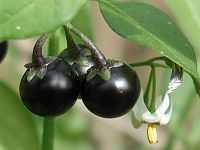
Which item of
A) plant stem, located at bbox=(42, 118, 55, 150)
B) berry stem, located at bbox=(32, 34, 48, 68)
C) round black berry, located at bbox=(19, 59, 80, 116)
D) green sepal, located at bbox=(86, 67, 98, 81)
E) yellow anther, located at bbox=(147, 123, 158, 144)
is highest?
berry stem, located at bbox=(32, 34, 48, 68)

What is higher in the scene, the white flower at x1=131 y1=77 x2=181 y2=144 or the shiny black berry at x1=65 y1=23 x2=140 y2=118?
the shiny black berry at x1=65 y1=23 x2=140 y2=118

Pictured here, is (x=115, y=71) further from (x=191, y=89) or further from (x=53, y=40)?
(x=191, y=89)

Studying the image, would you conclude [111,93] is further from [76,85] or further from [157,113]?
[157,113]

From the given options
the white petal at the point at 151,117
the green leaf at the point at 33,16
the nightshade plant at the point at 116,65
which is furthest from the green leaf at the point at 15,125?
the green leaf at the point at 33,16

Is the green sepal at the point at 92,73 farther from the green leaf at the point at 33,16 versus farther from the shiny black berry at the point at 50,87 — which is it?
the green leaf at the point at 33,16

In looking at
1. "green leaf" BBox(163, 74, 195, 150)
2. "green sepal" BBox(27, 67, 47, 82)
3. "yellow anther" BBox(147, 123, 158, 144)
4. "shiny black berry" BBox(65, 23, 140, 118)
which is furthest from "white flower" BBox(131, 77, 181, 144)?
"green leaf" BBox(163, 74, 195, 150)

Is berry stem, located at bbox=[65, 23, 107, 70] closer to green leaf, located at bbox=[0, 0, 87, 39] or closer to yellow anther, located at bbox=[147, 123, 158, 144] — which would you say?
yellow anther, located at bbox=[147, 123, 158, 144]

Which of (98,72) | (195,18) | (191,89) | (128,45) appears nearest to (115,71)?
(98,72)
